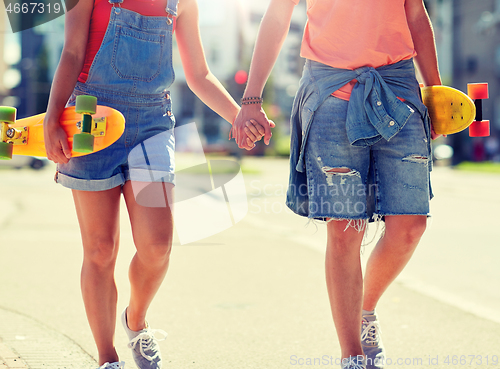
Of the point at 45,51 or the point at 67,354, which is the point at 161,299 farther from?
the point at 45,51

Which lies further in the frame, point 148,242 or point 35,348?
point 35,348

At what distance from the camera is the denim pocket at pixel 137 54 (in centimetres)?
251

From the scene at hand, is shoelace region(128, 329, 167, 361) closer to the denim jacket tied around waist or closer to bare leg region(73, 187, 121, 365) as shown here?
bare leg region(73, 187, 121, 365)

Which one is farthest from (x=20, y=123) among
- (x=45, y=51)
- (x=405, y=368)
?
(x=45, y=51)

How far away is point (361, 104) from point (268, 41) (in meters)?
0.52

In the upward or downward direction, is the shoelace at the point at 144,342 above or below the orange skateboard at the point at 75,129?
below

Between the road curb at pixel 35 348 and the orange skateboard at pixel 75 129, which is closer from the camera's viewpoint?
the orange skateboard at pixel 75 129

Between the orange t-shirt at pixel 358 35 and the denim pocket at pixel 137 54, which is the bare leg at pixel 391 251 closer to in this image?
the orange t-shirt at pixel 358 35

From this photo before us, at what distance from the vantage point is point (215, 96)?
2.93 m

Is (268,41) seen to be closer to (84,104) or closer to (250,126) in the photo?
(250,126)

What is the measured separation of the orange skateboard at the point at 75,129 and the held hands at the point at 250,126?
0.52 m

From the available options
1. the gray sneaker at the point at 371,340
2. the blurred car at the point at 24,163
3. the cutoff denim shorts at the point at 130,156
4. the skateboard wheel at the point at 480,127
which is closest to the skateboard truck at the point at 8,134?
the cutoff denim shorts at the point at 130,156

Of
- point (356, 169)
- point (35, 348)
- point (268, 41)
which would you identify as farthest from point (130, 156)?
point (35, 348)

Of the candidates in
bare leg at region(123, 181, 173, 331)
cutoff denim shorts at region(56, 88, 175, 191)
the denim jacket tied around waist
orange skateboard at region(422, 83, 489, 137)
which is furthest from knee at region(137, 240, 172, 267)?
orange skateboard at region(422, 83, 489, 137)
